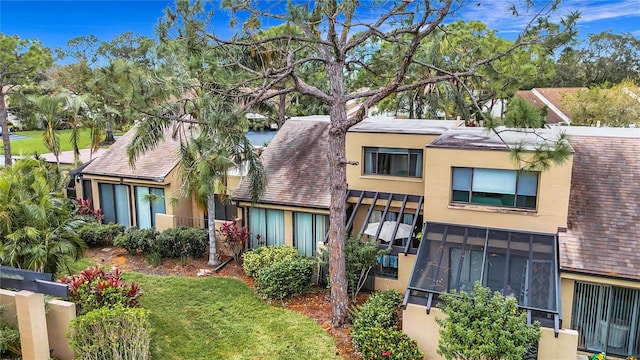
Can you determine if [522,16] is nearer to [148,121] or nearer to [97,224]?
[148,121]

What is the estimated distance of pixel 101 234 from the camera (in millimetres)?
20266

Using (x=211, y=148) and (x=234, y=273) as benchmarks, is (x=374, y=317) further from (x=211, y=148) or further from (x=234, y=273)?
(x=211, y=148)

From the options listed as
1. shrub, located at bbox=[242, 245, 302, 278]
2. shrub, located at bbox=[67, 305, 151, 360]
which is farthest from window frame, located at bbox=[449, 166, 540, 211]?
shrub, located at bbox=[67, 305, 151, 360]

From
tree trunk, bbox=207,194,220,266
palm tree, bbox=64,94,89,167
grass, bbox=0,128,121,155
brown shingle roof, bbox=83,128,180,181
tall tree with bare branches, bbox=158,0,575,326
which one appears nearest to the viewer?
tall tree with bare branches, bbox=158,0,575,326

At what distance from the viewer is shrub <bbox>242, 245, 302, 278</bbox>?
53.7 feet

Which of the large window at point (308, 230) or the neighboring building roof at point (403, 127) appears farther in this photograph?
the large window at point (308, 230)

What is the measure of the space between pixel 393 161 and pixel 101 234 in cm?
1308

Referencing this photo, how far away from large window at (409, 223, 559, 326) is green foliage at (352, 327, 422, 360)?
129cm

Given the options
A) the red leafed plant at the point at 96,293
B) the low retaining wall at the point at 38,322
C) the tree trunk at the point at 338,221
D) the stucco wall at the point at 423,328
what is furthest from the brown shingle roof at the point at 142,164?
the stucco wall at the point at 423,328

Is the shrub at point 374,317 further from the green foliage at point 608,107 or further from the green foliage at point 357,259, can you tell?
the green foliage at point 608,107

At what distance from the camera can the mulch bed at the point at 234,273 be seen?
1310 cm

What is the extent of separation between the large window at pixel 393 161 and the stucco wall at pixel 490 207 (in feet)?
7.15

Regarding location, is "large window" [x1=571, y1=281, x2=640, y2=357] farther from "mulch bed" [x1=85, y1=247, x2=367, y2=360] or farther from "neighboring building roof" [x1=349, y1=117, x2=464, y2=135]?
"neighboring building roof" [x1=349, y1=117, x2=464, y2=135]

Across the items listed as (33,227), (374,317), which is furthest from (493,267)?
(33,227)
